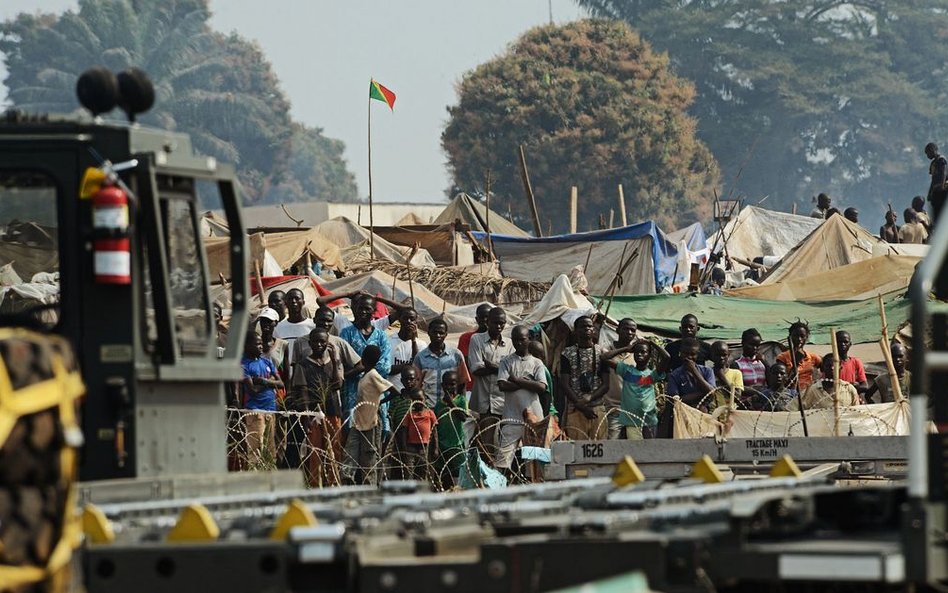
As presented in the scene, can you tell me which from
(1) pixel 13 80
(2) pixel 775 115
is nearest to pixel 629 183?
(2) pixel 775 115

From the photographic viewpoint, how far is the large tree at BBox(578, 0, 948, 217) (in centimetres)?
10150

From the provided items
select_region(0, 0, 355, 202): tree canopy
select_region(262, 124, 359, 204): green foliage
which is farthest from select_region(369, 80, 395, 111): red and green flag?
select_region(262, 124, 359, 204): green foliage

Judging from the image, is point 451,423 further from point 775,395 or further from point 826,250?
point 826,250

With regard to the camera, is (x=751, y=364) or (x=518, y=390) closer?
(x=518, y=390)

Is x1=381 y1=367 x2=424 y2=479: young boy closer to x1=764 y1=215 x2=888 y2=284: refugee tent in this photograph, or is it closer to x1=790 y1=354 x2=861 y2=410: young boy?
x1=790 y1=354 x2=861 y2=410: young boy

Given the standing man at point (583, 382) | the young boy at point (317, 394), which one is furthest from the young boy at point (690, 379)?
the young boy at point (317, 394)

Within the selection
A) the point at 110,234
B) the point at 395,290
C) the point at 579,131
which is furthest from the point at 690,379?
the point at 579,131

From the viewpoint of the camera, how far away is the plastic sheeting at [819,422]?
16.2 m

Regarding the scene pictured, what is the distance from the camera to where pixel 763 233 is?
1507 inches

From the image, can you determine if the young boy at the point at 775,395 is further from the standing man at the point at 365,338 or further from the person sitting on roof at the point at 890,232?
the person sitting on roof at the point at 890,232

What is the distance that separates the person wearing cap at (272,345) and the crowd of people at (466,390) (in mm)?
19

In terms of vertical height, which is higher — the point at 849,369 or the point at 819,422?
the point at 849,369

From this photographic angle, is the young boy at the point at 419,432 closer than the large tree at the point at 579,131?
Yes

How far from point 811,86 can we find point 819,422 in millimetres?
88667
